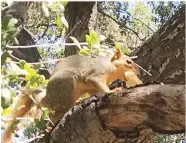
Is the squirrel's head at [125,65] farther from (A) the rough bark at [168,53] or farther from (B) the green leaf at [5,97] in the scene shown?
(B) the green leaf at [5,97]

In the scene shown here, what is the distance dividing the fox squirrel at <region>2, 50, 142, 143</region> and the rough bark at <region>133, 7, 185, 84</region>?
4.2 inches

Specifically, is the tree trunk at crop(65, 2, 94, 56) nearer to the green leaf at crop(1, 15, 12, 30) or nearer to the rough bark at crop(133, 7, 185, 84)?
the rough bark at crop(133, 7, 185, 84)

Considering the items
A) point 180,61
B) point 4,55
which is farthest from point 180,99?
point 180,61

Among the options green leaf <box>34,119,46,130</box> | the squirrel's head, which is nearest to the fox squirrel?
the squirrel's head

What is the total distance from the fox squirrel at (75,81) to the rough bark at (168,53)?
0.35 ft

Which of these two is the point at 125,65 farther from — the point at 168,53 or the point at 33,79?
the point at 33,79

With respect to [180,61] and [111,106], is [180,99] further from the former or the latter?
[180,61]

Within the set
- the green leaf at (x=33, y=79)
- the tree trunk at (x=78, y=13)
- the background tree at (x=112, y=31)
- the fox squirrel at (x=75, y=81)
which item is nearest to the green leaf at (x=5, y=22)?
the background tree at (x=112, y=31)

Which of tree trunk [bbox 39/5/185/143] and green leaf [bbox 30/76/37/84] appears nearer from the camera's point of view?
tree trunk [bbox 39/5/185/143]

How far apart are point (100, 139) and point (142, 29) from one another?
337cm

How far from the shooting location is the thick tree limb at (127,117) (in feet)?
4.09

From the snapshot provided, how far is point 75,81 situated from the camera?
2318mm

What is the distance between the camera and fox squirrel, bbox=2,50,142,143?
6.81ft

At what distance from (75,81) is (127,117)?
0.99 m
